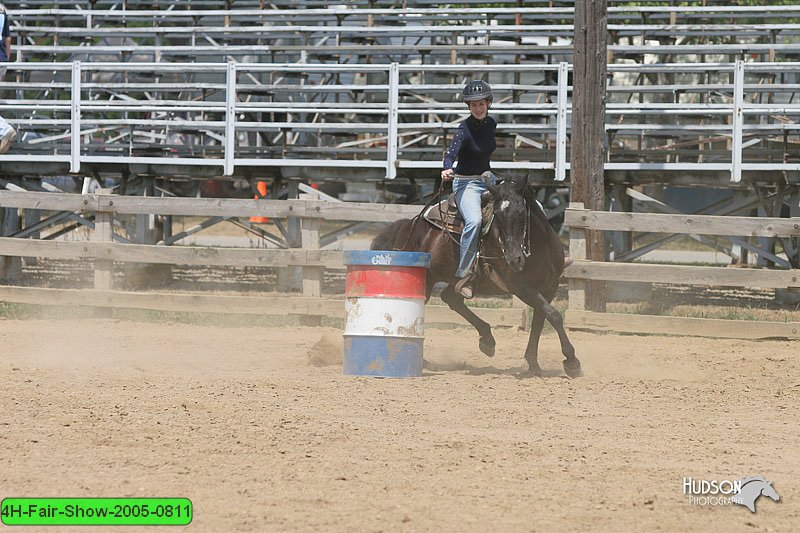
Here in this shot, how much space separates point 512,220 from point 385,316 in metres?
1.45

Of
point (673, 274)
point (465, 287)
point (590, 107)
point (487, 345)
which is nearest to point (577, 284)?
point (673, 274)

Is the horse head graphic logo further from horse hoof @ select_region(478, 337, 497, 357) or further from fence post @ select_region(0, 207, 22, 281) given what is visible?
fence post @ select_region(0, 207, 22, 281)

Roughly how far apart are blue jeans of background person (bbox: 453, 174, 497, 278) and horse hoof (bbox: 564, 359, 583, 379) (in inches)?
50.4

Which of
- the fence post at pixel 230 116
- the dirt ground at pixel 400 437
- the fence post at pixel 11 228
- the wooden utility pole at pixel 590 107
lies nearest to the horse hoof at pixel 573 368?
the dirt ground at pixel 400 437

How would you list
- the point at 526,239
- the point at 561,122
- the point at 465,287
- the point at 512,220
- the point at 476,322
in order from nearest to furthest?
1. the point at 512,220
2. the point at 526,239
3. the point at 465,287
4. the point at 476,322
5. the point at 561,122

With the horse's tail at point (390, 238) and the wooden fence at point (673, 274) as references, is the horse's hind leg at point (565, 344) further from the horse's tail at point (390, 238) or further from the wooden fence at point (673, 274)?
the wooden fence at point (673, 274)

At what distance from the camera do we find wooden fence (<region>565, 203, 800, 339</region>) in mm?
12703

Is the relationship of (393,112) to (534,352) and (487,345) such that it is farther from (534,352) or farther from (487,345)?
(534,352)

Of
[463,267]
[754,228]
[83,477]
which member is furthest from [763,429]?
[754,228]

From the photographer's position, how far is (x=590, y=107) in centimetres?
1409

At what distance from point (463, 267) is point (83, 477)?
5.28 metres

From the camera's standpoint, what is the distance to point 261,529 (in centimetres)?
521

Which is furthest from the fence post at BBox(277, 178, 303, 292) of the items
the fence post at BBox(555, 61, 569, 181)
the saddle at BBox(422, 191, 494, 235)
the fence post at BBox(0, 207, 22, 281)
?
the saddle at BBox(422, 191, 494, 235)

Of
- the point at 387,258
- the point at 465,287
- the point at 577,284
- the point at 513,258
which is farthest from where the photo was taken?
the point at 577,284
